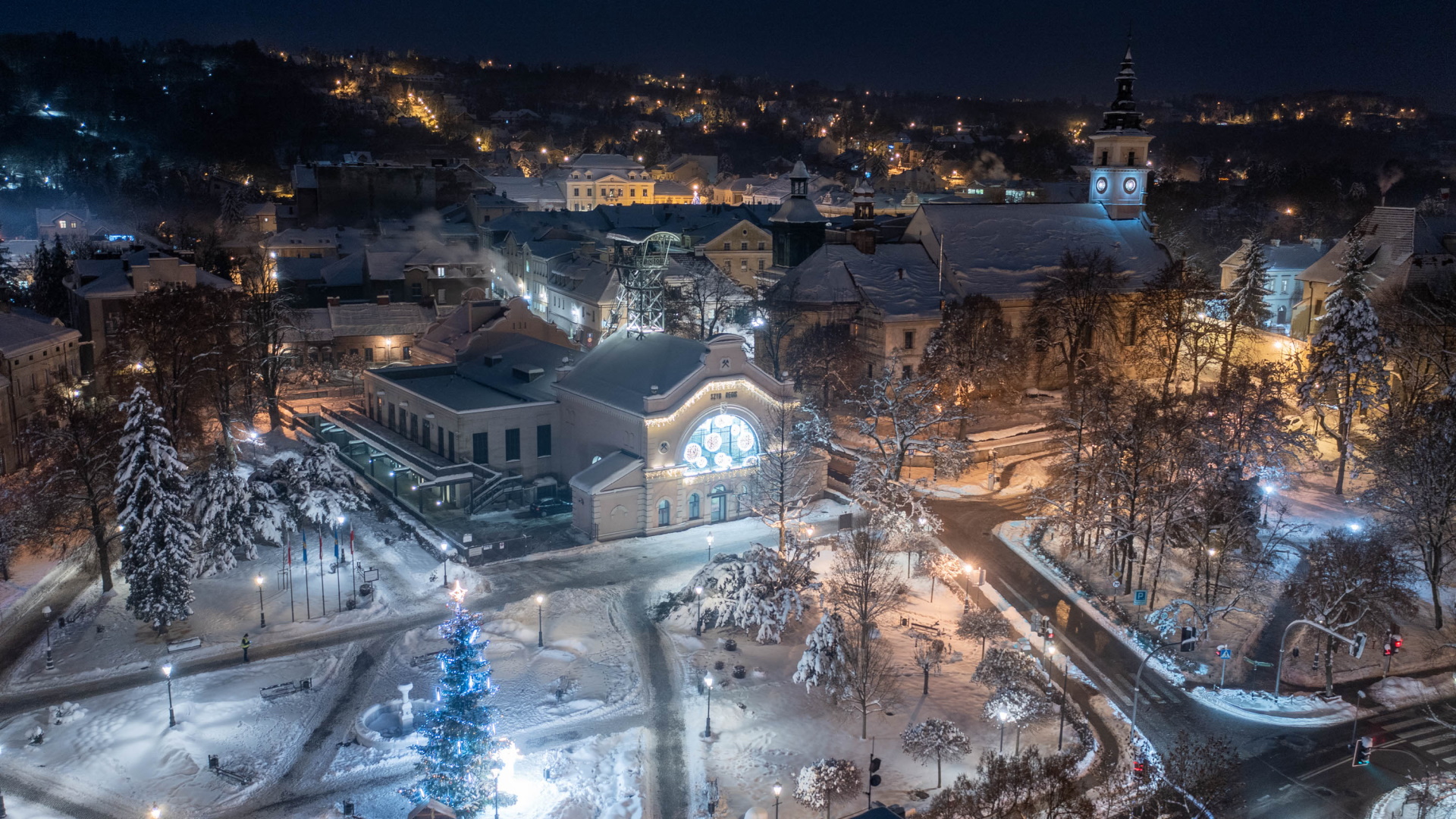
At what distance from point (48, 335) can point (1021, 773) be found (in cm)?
4675

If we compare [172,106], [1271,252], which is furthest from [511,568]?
[172,106]

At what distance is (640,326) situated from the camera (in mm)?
46656

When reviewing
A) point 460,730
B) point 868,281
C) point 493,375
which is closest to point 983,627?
point 460,730

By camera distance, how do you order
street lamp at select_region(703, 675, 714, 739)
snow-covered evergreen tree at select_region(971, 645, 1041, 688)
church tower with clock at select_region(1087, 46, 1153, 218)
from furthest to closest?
church tower with clock at select_region(1087, 46, 1153, 218)
snow-covered evergreen tree at select_region(971, 645, 1041, 688)
street lamp at select_region(703, 675, 714, 739)

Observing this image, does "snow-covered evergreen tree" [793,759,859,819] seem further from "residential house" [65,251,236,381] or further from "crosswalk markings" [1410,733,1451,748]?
"residential house" [65,251,236,381]

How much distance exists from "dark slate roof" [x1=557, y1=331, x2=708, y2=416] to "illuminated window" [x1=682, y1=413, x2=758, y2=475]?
2255 mm

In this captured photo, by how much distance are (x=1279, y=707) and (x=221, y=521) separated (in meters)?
33.1

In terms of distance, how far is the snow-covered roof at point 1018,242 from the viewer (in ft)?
190

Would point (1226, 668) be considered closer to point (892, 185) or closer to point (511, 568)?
point (511, 568)

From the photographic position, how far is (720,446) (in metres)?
40.6

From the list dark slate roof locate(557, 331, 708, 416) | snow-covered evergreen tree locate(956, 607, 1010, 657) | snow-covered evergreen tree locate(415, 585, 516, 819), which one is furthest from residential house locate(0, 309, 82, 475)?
snow-covered evergreen tree locate(956, 607, 1010, 657)

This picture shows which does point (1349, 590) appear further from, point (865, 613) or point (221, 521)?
point (221, 521)

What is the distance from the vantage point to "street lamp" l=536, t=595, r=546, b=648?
3064 cm

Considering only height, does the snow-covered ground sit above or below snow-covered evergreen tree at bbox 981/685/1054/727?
below
